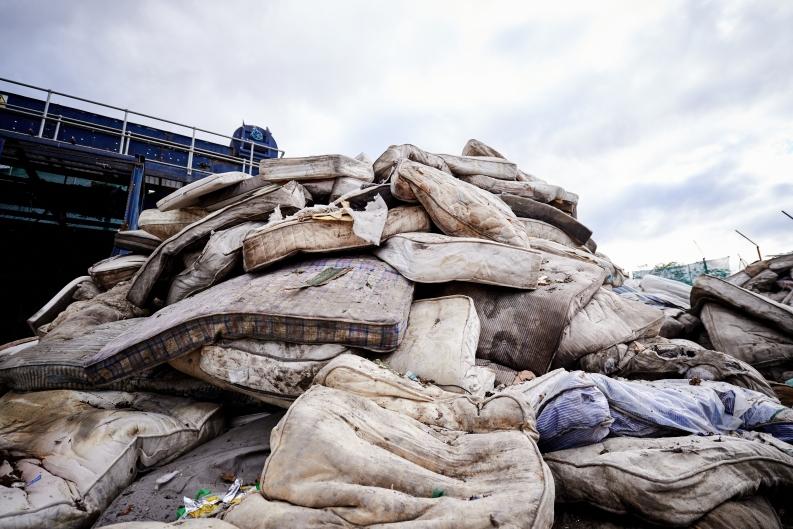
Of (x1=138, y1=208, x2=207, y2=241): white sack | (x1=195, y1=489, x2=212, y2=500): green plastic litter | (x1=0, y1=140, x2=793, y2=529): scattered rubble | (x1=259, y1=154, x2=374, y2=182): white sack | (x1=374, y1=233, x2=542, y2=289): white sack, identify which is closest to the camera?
(x1=0, y1=140, x2=793, y2=529): scattered rubble

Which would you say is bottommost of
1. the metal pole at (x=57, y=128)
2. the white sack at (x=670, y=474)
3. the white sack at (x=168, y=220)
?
the white sack at (x=670, y=474)

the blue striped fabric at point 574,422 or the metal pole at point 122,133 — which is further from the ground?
the metal pole at point 122,133

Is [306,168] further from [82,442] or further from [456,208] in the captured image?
[82,442]

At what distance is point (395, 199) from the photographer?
2.51 meters

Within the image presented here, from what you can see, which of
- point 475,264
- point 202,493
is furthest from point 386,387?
point 475,264

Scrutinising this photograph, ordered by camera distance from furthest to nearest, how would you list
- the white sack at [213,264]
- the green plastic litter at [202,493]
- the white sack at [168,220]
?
the white sack at [168,220], the white sack at [213,264], the green plastic litter at [202,493]

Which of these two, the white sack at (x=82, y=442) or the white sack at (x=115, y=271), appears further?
the white sack at (x=115, y=271)

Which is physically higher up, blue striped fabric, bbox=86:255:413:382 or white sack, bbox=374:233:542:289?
white sack, bbox=374:233:542:289

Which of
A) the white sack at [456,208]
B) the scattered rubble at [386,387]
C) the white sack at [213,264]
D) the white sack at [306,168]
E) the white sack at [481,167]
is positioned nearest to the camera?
the scattered rubble at [386,387]

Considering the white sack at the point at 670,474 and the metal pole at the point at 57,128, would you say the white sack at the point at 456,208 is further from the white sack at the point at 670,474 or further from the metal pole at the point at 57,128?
the metal pole at the point at 57,128

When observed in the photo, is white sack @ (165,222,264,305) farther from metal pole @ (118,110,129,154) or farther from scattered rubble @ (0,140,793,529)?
metal pole @ (118,110,129,154)

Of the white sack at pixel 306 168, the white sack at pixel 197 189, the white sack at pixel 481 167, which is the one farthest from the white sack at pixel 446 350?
the white sack at pixel 197 189

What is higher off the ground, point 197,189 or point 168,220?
point 197,189

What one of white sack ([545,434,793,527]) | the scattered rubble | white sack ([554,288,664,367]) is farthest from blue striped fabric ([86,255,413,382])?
white sack ([554,288,664,367])
